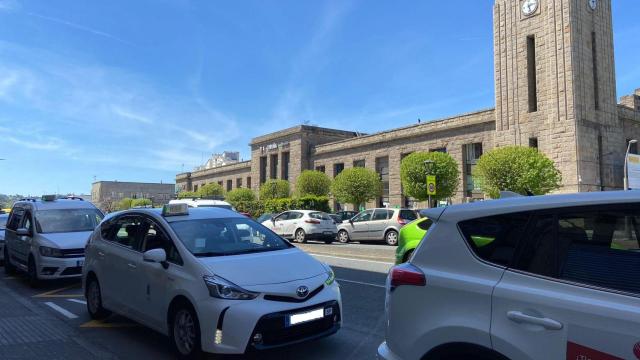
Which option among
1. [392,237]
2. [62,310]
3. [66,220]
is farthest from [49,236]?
[392,237]

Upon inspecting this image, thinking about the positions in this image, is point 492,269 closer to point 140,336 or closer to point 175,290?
point 175,290

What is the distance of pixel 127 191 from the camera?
13962cm

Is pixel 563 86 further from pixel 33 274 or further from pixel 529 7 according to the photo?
pixel 33 274

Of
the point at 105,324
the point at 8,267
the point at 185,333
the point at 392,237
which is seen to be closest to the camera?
the point at 185,333

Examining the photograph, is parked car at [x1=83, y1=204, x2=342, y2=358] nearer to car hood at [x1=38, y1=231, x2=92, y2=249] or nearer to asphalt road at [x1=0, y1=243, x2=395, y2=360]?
asphalt road at [x1=0, y1=243, x2=395, y2=360]

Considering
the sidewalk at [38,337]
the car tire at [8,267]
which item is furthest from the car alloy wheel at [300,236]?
the sidewalk at [38,337]

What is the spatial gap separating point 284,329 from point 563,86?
141 ft

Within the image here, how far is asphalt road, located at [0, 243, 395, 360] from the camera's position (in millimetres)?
5395

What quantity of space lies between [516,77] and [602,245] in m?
46.2

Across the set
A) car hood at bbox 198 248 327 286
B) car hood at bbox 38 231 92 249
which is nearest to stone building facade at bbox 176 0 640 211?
car hood at bbox 38 231 92 249

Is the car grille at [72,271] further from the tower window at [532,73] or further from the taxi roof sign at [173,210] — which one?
the tower window at [532,73]

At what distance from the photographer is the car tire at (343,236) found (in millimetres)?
24781

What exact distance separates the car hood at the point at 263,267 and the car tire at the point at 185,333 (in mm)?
519

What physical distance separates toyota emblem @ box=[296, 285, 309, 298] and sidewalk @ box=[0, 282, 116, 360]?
2.28 meters
